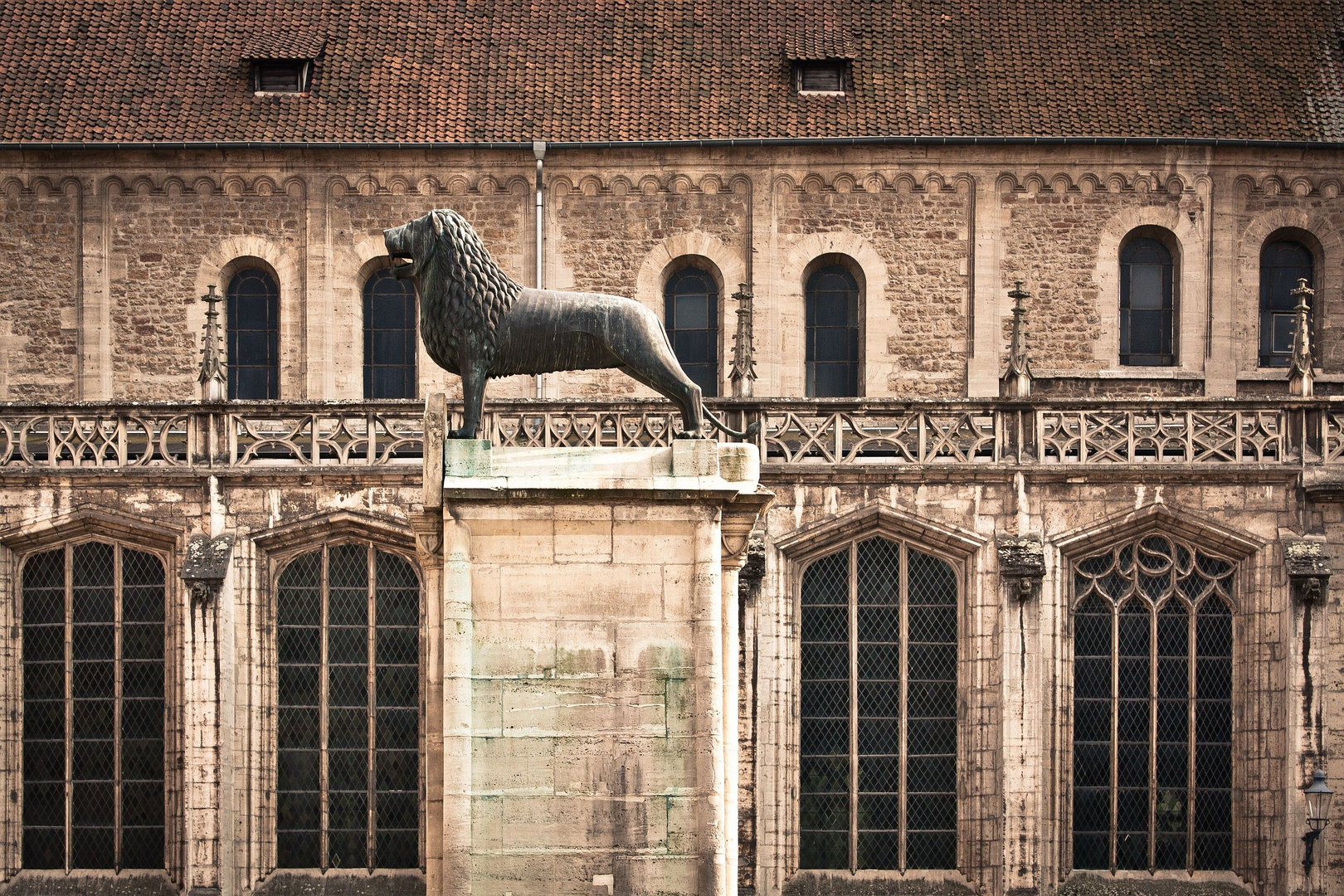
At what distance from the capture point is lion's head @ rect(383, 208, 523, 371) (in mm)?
12281

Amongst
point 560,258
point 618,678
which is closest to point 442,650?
point 618,678

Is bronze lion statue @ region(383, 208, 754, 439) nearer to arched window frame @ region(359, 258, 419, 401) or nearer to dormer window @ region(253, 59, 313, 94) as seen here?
arched window frame @ region(359, 258, 419, 401)

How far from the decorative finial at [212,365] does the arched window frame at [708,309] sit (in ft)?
23.2

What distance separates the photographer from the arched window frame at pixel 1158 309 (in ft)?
91.8

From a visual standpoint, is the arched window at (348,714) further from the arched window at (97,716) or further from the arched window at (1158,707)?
the arched window at (1158,707)

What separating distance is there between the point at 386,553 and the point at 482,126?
7870 mm

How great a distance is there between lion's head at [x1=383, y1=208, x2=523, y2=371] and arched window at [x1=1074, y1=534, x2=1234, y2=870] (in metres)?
11.7

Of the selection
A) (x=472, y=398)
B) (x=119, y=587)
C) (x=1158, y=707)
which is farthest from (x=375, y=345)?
(x=472, y=398)

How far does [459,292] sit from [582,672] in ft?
8.32

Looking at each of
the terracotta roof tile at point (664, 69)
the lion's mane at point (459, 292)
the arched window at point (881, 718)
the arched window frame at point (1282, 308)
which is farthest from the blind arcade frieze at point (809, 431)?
the lion's mane at point (459, 292)

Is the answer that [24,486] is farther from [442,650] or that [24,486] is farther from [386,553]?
[442,650]

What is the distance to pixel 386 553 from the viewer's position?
2244cm

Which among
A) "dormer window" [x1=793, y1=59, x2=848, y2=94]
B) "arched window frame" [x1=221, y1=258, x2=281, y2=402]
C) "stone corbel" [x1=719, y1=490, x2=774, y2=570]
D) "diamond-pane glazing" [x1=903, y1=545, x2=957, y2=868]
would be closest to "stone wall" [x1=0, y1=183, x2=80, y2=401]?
"arched window frame" [x1=221, y1=258, x2=281, y2=402]

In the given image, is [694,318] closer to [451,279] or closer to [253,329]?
[253,329]
